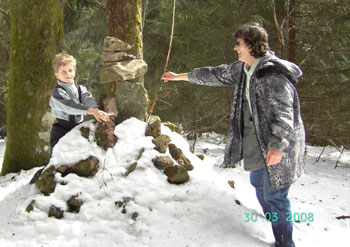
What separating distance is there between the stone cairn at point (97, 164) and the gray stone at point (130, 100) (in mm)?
233

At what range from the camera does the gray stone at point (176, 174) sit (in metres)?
2.88

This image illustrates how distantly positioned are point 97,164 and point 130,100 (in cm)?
91

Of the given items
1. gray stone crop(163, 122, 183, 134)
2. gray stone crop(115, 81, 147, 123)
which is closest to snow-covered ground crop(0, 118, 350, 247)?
gray stone crop(115, 81, 147, 123)

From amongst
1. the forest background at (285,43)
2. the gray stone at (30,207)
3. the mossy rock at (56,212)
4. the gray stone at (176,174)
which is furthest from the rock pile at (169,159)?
the forest background at (285,43)

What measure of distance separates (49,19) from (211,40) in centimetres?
436

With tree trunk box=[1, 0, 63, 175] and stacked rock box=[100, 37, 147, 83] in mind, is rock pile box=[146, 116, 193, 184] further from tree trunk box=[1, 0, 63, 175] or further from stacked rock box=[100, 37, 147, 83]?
tree trunk box=[1, 0, 63, 175]

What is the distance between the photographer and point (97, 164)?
9.49ft

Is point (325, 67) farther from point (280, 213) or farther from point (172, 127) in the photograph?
point (280, 213)

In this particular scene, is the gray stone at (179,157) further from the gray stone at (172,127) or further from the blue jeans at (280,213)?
the blue jeans at (280,213)

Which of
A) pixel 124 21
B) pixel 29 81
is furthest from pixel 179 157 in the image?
pixel 29 81

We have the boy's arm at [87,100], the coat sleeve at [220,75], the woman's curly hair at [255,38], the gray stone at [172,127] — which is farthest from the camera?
the gray stone at [172,127]

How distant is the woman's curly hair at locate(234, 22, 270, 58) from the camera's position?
2.26m

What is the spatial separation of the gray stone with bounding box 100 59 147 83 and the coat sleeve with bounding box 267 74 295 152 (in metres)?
1.72

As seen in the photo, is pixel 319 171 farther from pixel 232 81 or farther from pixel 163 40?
pixel 163 40
